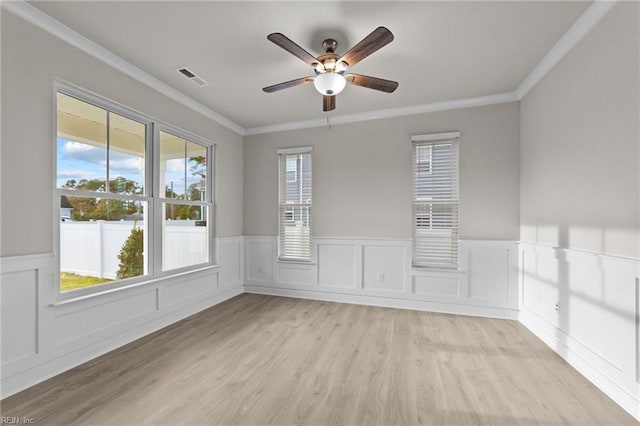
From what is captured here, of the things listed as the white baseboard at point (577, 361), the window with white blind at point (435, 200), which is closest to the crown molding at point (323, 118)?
the window with white blind at point (435, 200)

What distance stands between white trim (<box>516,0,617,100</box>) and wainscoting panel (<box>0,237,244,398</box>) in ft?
15.0

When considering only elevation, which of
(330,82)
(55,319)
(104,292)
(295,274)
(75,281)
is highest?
(330,82)

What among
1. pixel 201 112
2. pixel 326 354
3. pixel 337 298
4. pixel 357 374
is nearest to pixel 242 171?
pixel 201 112

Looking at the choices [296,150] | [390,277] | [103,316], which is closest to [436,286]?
[390,277]

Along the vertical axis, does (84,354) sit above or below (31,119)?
below

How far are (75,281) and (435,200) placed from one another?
4.13m

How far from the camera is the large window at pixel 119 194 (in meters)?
2.48

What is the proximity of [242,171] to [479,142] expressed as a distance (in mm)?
3700

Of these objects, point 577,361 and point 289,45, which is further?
point 577,361

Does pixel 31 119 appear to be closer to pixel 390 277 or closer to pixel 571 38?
pixel 390 277

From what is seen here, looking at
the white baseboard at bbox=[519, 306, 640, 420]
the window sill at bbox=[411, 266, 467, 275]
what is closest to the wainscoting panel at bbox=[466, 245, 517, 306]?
the window sill at bbox=[411, 266, 467, 275]

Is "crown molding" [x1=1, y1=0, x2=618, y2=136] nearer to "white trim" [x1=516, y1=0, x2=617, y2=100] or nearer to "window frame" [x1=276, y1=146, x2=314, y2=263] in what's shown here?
"white trim" [x1=516, y1=0, x2=617, y2=100]

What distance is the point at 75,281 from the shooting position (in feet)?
8.22

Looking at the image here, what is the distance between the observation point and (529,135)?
328 cm
